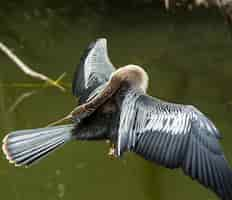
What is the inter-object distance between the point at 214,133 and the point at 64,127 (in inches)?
33.9

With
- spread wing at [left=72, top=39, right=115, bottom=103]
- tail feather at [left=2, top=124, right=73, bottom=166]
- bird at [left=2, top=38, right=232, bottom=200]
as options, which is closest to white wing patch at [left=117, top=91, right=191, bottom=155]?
bird at [left=2, top=38, right=232, bottom=200]

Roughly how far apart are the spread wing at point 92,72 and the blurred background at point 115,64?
1.02m

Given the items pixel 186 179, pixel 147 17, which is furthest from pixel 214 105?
pixel 147 17

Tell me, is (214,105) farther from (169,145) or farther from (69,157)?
(169,145)

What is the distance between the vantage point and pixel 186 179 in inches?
197

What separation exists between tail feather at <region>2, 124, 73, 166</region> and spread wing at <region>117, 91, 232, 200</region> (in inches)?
14.2

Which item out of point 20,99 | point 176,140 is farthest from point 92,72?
point 20,99

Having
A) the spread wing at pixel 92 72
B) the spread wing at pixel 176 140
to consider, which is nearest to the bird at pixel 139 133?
the spread wing at pixel 176 140

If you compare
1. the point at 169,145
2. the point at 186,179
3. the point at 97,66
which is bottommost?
the point at 186,179

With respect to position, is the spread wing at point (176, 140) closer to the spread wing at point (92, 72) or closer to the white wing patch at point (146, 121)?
the white wing patch at point (146, 121)

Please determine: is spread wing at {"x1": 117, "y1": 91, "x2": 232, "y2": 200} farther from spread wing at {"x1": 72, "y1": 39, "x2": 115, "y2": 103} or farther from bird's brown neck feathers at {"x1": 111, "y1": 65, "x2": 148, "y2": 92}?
spread wing at {"x1": 72, "y1": 39, "x2": 115, "y2": 103}

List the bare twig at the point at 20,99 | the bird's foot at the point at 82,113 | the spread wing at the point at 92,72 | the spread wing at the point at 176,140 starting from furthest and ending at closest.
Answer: the bare twig at the point at 20,99
the spread wing at the point at 92,72
the bird's foot at the point at 82,113
the spread wing at the point at 176,140

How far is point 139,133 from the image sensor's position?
3.38 metres

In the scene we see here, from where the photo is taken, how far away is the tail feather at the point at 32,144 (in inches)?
137
